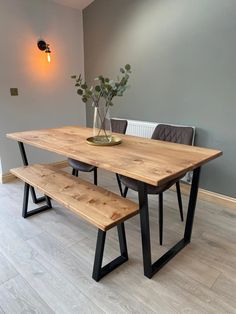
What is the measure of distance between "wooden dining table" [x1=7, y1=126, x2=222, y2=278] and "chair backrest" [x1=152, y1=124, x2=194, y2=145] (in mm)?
437

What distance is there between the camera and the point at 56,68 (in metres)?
3.39

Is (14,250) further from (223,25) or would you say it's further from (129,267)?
(223,25)

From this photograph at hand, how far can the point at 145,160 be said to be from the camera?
1.46 m

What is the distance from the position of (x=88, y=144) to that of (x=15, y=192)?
4.92 ft

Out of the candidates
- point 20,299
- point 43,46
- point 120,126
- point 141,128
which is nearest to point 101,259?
point 20,299

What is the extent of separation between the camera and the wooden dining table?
1289mm

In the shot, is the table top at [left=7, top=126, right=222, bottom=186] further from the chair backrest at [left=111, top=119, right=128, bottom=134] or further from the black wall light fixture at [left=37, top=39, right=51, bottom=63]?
the black wall light fixture at [left=37, top=39, right=51, bottom=63]

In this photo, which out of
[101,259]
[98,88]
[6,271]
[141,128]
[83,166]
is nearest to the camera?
[101,259]

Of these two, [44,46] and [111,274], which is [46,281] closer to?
[111,274]

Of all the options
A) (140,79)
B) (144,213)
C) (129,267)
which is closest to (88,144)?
(144,213)

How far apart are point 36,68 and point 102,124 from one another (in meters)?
1.85

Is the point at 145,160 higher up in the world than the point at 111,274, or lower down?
higher up

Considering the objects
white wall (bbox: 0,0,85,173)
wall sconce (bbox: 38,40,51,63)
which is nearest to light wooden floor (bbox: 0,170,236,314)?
white wall (bbox: 0,0,85,173)

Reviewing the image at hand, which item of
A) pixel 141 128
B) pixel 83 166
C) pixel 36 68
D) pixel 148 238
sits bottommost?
pixel 148 238
